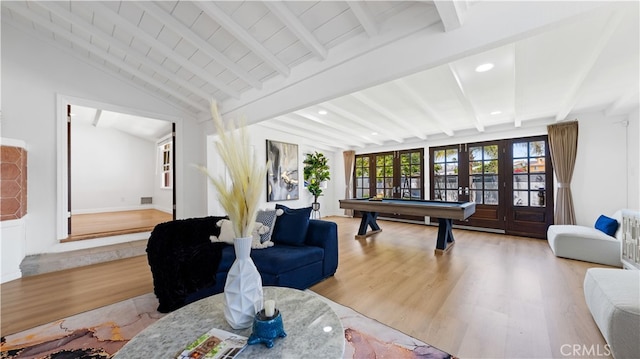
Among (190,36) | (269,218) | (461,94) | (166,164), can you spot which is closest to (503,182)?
(461,94)

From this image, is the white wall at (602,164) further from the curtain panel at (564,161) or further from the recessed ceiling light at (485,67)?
the recessed ceiling light at (485,67)

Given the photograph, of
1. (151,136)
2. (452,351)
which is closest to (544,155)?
(452,351)

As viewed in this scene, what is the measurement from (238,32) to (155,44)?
1.27m

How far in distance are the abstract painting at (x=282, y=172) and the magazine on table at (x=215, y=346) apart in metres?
4.72

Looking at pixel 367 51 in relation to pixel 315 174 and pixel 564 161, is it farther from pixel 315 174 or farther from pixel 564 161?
pixel 315 174

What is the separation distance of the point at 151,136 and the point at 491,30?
9285 millimetres

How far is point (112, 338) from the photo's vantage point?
5.85 feet

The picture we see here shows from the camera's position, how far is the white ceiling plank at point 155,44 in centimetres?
249

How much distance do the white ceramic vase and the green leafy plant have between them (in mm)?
5773

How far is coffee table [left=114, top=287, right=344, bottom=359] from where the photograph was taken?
37.7 inches

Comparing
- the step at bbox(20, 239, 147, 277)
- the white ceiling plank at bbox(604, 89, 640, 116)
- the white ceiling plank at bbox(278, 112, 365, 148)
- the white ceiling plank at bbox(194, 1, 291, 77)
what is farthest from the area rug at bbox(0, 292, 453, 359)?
the white ceiling plank at bbox(604, 89, 640, 116)

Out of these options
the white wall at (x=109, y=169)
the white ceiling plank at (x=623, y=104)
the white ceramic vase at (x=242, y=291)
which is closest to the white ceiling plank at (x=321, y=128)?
the white ceramic vase at (x=242, y=291)

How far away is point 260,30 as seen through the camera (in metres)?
2.43

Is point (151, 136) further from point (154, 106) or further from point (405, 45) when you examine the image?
point (405, 45)
